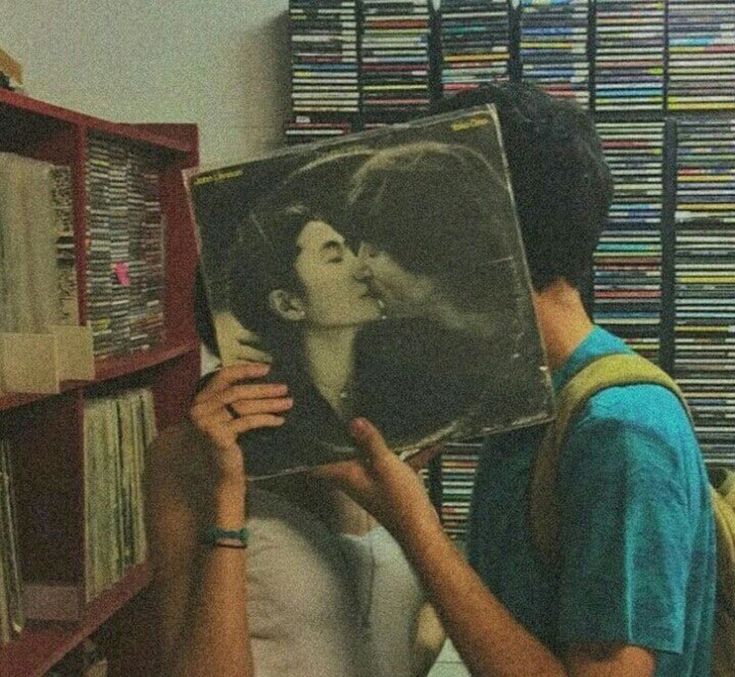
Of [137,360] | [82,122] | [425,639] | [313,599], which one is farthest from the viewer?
[137,360]

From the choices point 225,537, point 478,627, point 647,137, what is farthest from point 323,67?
point 478,627

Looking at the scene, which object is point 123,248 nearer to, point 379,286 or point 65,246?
point 65,246

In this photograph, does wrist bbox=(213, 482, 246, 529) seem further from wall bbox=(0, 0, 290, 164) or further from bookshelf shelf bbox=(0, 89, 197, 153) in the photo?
wall bbox=(0, 0, 290, 164)

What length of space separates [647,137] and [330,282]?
1.45m

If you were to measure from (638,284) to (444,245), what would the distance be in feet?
4.61

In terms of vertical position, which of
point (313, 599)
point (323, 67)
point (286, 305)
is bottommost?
point (313, 599)

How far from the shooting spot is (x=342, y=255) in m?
0.90

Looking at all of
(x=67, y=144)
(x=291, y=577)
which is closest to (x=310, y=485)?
(x=291, y=577)

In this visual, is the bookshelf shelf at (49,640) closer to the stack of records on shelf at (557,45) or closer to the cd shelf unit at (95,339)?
the cd shelf unit at (95,339)

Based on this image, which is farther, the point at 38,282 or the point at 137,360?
the point at 137,360

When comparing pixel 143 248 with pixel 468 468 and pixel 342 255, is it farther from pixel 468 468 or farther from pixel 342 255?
pixel 342 255

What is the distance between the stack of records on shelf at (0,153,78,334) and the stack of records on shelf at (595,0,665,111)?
1.13 metres

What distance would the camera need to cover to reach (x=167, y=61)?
2410 millimetres

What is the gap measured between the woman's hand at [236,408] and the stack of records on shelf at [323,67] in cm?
136
